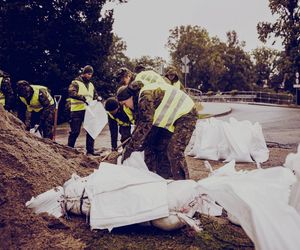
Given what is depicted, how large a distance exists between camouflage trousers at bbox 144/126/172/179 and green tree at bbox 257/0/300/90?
67.0 feet

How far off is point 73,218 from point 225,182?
1337 mm

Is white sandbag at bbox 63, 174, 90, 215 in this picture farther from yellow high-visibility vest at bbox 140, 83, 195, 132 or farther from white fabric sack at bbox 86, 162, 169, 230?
yellow high-visibility vest at bbox 140, 83, 195, 132

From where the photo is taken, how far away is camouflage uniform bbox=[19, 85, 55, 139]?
264 inches

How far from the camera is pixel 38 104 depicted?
685 cm

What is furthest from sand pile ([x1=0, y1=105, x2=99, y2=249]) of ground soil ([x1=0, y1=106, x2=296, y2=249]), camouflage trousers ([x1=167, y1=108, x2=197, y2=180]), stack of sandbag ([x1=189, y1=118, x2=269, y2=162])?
stack of sandbag ([x1=189, y1=118, x2=269, y2=162])

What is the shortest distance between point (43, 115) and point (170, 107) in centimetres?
354

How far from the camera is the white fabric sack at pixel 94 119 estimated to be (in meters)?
7.09

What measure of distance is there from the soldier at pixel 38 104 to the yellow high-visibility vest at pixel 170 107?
324 cm

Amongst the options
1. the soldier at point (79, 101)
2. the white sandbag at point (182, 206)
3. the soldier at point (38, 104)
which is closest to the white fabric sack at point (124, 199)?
the white sandbag at point (182, 206)

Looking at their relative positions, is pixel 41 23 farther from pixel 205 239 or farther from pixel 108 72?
pixel 205 239

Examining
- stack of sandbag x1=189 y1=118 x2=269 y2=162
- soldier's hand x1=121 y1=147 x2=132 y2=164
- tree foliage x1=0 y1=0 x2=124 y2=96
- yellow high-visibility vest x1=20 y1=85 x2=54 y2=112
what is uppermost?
tree foliage x1=0 y1=0 x2=124 y2=96

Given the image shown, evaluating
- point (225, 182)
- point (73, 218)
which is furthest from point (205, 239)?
point (73, 218)

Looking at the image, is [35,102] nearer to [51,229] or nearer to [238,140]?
[238,140]

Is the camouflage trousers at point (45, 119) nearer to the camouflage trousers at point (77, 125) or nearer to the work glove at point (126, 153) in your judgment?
the camouflage trousers at point (77, 125)
